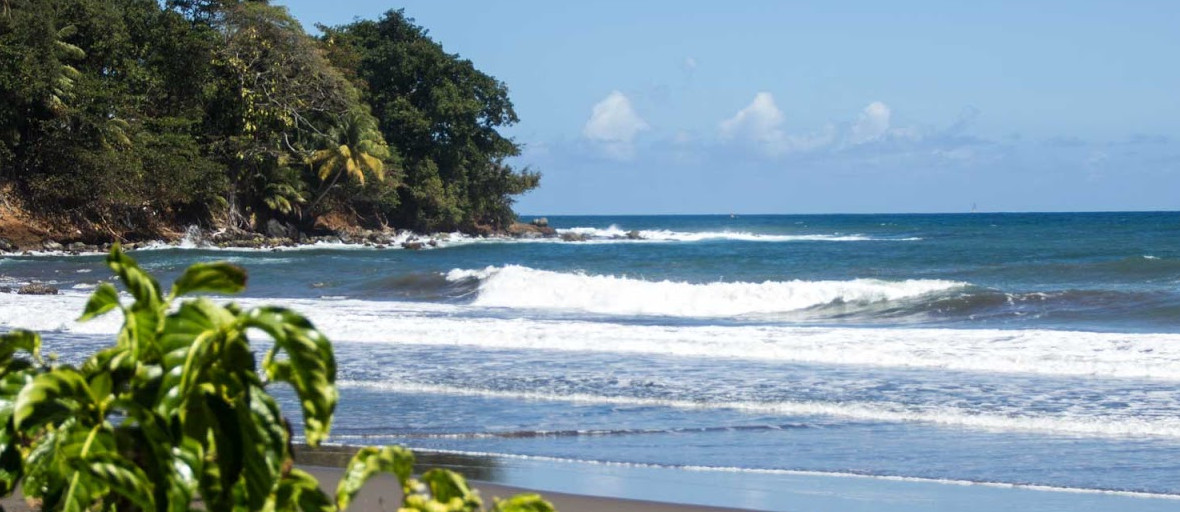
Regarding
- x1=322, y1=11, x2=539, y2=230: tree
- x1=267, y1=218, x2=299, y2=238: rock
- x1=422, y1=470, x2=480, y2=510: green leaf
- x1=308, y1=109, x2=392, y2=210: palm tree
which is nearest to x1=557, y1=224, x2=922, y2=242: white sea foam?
x1=322, y1=11, x2=539, y2=230: tree

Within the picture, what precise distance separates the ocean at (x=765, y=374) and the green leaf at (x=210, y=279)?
4151 millimetres

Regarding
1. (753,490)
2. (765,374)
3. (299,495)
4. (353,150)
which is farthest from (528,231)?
(299,495)

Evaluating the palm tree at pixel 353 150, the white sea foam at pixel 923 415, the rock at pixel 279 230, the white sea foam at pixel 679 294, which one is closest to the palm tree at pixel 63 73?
the palm tree at pixel 353 150

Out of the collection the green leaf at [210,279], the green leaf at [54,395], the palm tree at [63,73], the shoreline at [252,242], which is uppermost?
the palm tree at [63,73]

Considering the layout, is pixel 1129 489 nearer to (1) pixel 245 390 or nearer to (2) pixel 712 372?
(2) pixel 712 372

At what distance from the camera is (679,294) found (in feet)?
72.3

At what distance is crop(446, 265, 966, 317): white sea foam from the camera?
20969 millimetres

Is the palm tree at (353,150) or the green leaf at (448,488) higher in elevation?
the palm tree at (353,150)

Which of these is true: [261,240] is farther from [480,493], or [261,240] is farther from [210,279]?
[210,279]

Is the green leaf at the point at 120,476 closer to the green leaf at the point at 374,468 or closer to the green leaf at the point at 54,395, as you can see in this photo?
→ the green leaf at the point at 54,395

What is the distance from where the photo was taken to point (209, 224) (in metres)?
41.7

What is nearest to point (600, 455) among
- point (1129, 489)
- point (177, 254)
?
point (1129, 489)

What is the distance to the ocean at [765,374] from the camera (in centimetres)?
657

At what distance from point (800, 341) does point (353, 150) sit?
32329 mm
